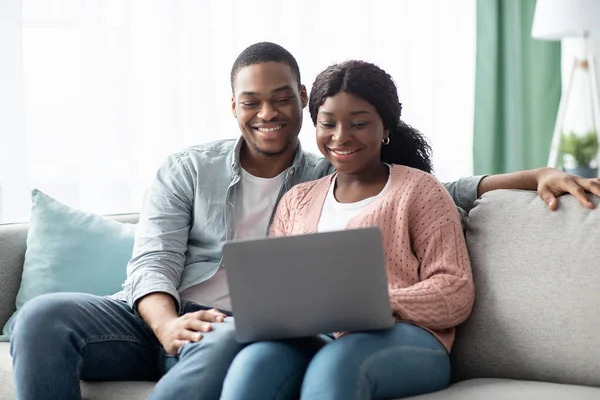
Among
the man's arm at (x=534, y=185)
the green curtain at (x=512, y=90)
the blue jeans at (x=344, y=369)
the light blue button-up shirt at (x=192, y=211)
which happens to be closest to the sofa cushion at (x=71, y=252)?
the light blue button-up shirt at (x=192, y=211)

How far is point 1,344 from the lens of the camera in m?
2.13

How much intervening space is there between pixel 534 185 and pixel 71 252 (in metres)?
1.21

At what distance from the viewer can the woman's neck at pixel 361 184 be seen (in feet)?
6.24

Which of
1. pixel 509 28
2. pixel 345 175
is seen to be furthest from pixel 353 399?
pixel 509 28

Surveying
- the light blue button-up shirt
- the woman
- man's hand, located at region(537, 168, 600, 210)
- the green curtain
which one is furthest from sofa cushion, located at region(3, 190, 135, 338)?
the green curtain

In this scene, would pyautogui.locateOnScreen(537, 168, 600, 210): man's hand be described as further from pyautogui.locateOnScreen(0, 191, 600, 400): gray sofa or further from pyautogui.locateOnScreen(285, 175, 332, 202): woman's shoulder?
pyautogui.locateOnScreen(285, 175, 332, 202): woman's shoulder

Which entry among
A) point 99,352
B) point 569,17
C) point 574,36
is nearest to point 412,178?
point 99,352

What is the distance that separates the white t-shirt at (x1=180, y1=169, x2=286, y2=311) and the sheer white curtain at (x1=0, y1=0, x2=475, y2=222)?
3.94 ft

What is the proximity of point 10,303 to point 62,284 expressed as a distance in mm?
161

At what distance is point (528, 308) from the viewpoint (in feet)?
5.69

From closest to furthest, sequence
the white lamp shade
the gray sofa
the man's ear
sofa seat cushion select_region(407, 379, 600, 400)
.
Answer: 1. sofa seat cushion select_region(407, 379, 600, 400)
2. the gray sofa
3. the man's ear
4. the white lamp shade

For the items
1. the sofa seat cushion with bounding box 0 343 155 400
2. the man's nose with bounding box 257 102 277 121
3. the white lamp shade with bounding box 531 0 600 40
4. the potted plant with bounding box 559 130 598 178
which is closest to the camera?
the sofa seat cushion with bounding box 0 343 155 400

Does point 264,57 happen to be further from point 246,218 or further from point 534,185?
point 534,185

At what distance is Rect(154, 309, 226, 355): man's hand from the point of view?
1.69m
